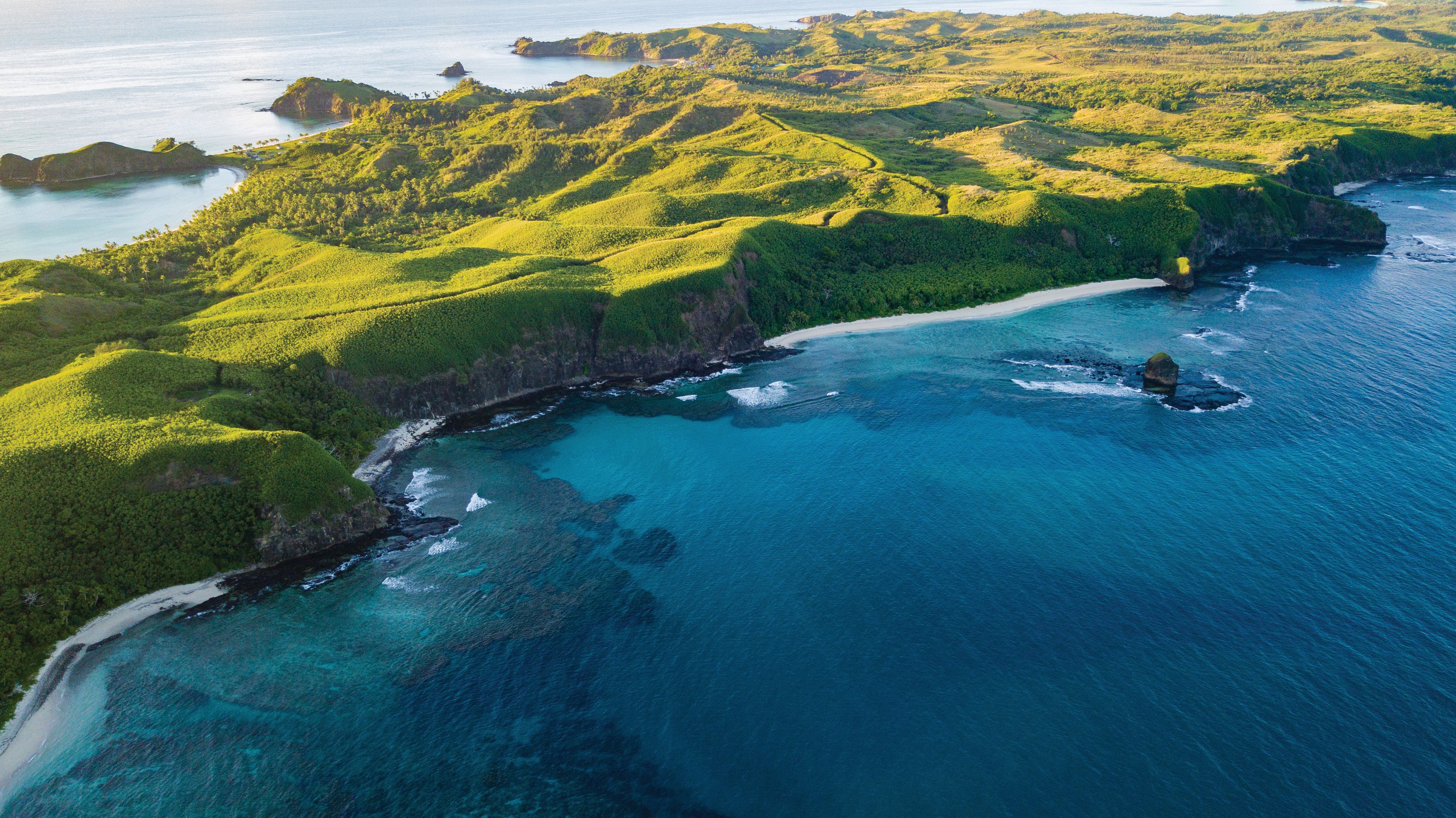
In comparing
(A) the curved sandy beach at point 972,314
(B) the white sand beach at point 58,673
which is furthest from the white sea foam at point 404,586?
(A) the curved sandy beach at point 972,314

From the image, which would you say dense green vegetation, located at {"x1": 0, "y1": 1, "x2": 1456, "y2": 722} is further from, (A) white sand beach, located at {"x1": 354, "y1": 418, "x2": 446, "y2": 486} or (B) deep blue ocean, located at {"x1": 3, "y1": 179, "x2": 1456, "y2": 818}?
(B) deep blue ocean, located at {"x1": 3, "y1": 179, "x2": 1456, "y2": 818}

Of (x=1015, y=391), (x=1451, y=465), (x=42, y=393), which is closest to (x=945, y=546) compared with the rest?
(x=1015, y=391)

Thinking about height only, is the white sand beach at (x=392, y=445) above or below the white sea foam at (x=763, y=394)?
above

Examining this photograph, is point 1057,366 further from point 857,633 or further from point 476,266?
point 476,266

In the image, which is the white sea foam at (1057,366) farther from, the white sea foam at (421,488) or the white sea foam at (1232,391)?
the white sea foam at (421,488)

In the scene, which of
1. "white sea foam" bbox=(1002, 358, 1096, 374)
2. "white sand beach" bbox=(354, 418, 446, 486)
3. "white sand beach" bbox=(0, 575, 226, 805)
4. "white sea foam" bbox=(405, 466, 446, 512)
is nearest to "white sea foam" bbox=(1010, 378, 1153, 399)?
"white sea foam" bbox=(1002, 358, 1096, 374)

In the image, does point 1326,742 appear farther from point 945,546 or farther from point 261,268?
point 261,268

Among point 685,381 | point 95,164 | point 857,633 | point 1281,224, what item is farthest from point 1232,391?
point 95,164
